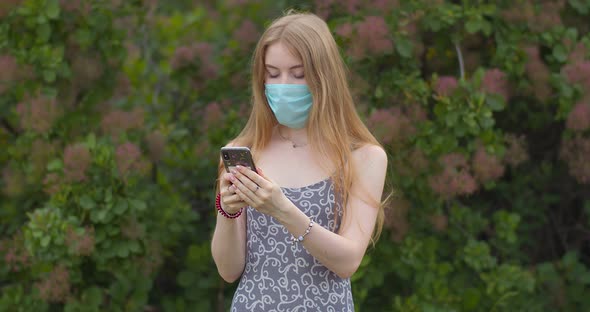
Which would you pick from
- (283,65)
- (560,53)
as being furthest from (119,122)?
(560,53)

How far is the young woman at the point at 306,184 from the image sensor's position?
2.26 meters

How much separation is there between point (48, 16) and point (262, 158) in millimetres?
1598

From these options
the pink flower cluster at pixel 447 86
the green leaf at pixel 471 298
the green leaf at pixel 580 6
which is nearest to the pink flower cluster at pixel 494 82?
the pink flower cluster at pixel 447 86

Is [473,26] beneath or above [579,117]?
above

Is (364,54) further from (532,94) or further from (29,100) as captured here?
(29,100)

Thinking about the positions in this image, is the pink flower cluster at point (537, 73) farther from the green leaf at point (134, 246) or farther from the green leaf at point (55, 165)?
the green leaf at point (55, 165)

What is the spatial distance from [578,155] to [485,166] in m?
0.50

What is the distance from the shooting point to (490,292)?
362cm

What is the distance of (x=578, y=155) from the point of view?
12.1ft

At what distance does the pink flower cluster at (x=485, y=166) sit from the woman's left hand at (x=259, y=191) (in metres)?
1.58

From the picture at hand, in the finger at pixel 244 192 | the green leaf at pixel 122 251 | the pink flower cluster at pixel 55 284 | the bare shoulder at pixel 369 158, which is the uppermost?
the finger at pixel 244 192

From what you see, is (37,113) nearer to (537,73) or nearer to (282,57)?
(282,57)

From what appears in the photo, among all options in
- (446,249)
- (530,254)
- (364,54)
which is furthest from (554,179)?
(364,54)

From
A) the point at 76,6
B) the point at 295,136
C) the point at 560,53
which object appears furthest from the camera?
the point at 560,53
